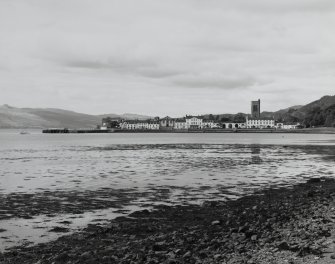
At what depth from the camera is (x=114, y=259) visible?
13.6 m

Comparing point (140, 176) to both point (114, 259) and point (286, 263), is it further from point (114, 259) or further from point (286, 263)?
point (286, 263)

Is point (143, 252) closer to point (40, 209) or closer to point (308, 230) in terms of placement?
point (308, 230)

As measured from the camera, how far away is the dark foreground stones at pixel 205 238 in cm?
1289

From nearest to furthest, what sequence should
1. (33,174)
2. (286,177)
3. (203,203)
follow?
1. (203,203)
2. (286,177)
3. (33,174)

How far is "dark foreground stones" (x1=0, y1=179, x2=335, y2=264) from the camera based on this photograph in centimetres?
1289

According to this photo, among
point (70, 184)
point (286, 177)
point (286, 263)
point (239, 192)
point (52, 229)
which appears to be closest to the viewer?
point (286, 263)

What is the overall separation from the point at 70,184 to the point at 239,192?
14.9 metres

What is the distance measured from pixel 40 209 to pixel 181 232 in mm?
10443

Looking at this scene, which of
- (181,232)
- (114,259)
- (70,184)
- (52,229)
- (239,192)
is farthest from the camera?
(70,184)

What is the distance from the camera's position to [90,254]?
14.5 meters

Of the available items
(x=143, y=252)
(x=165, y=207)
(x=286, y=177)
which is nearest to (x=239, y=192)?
(x=165, y=207)

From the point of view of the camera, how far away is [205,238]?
1598cm

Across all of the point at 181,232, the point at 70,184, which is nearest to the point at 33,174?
the point at 70,184

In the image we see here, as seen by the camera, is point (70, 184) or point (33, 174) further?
point (33, 174)
